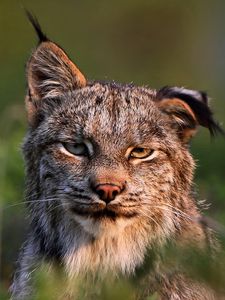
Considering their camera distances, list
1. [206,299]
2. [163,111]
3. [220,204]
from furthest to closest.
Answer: [220,204] < [163,111] < [206,299]

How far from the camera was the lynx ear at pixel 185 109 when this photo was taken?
881 centimetres

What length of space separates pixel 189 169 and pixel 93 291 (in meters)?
2.55

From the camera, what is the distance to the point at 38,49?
942 centimetres

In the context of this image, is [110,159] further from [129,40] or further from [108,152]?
[129,40]

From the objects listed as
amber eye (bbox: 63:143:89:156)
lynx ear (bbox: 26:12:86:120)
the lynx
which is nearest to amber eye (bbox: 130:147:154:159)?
the lynx

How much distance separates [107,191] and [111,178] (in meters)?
0.15

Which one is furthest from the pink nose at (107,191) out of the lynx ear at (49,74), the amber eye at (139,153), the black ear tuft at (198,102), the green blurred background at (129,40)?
the green blurred background at (129,40)

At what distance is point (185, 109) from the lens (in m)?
8.95

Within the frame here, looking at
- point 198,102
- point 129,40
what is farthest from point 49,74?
point 129,40

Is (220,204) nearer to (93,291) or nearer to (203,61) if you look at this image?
(93,291)

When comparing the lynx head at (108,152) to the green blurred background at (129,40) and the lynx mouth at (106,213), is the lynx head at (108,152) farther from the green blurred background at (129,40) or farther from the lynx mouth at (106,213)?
the green blurred background at (129,40)

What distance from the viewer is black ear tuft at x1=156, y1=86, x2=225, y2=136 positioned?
8.71m

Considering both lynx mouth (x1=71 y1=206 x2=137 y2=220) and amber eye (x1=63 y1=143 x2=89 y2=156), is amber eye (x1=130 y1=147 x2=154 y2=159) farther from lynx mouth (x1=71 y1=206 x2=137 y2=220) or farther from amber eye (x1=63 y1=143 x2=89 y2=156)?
lynx mouth (x1=71 y1=206 x2=137 y2=220)

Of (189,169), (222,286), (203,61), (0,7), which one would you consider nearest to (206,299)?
(189,169)
